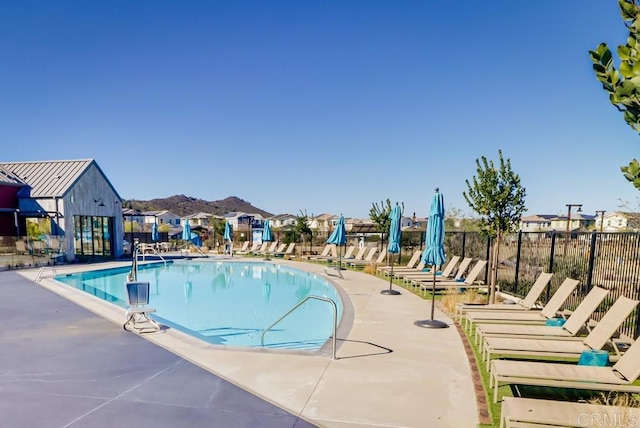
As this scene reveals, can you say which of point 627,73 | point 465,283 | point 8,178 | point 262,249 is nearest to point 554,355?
point 627,73

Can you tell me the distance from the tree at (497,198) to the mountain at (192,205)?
8697 centimetres

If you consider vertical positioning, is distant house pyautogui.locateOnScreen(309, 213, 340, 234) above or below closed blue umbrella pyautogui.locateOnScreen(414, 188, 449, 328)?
below

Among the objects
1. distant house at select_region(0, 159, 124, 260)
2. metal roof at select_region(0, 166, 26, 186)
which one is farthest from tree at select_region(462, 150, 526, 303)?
metal roof at select_region(0, 166, 26, 186)

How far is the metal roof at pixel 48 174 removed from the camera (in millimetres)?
19281

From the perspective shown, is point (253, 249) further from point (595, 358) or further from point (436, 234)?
point (595, 358)

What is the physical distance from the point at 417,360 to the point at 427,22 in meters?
11.7

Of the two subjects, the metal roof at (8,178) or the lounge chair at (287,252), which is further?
the lounge chair at (287,252)

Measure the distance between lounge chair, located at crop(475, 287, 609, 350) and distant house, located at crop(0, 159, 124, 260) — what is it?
20.7 meters

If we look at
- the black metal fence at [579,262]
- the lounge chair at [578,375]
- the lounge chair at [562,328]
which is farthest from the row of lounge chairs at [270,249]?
the lounge chair at [578,375]

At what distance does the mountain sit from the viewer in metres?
95.0

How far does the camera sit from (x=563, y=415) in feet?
9.16

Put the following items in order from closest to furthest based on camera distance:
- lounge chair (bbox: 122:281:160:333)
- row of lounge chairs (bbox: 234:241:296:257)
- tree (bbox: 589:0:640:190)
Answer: tree (bbox: 589:0:640:190)
lounge chair (bbox: 122:281:160:333)
row of lounge chairs (bbox: 234:241:296:257)

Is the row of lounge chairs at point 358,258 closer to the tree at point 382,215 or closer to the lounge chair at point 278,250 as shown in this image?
the tree at point 382,215

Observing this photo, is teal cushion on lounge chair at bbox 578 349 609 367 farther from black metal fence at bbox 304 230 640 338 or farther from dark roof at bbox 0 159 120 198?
dark roof at bbox 0 159 120 198
